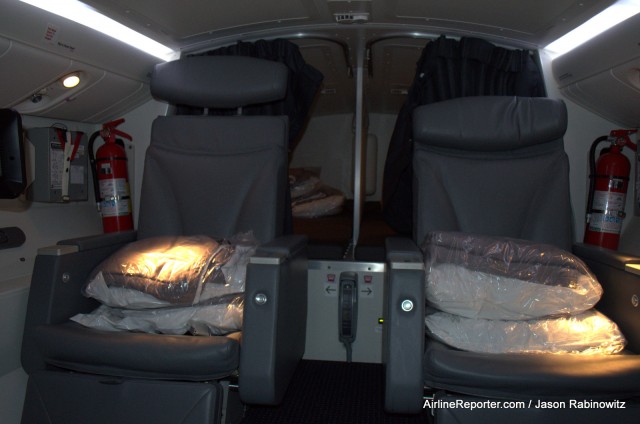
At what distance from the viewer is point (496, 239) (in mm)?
1562

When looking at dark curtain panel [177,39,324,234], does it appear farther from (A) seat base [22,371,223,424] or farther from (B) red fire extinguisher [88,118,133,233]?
(A) seat base [22,371,223,424]

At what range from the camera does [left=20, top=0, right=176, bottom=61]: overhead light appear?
1.70 meters

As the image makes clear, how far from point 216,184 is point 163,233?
1.07 ft

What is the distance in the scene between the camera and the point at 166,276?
58.3 inches

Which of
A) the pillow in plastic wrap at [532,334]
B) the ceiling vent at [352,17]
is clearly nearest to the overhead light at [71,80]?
the ceiling vent at [352,17]

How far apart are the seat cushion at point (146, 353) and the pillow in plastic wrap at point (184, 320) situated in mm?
119

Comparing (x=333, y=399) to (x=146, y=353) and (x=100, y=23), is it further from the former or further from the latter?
→ (x=100, y=23)

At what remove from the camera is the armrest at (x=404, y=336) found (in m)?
1.24

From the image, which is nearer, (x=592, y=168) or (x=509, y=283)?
(x=509, y=283)

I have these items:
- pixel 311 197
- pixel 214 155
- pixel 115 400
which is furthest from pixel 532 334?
pixel 311 197

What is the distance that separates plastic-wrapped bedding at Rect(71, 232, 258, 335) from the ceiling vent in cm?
130

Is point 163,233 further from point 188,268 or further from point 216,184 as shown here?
point 188,268

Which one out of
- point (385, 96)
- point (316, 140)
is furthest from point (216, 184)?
point (316, 140)

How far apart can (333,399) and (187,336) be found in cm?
87
